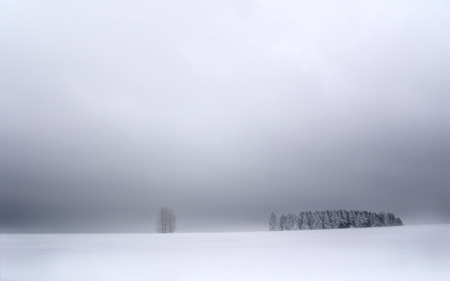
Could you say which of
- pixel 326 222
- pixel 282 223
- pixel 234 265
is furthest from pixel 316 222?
pixel 234 265

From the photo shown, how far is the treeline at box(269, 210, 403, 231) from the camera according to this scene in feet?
282

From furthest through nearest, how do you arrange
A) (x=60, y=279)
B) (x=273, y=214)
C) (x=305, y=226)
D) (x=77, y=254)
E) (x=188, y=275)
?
(x=273, y=214) → (x=305, y=226) → (x=77, y=254) → (x=188, y=275) → (x=60, y=279)

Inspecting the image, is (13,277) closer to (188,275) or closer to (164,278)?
(164,278)

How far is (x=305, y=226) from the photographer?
8506cm

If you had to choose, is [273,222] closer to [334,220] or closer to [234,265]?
[334,220]

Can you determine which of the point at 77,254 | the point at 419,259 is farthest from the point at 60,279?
the point at 419,259

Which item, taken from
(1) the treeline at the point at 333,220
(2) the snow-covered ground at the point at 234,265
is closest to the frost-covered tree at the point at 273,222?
(1) the treeline at the point at 333,220

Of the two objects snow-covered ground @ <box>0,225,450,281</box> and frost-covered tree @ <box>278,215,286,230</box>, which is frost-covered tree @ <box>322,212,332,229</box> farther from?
snow-covered ground @ <box>0,225,450,281</box>

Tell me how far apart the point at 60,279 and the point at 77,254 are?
7245mm

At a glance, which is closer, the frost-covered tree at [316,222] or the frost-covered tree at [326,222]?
the frost-covered tree at [316,222]

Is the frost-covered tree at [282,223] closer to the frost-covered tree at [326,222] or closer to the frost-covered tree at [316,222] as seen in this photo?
the frost-covered tree at [316,222]

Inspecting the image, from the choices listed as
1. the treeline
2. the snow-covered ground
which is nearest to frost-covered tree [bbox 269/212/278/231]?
the treeline

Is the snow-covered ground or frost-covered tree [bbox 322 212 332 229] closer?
the snow-covered ground

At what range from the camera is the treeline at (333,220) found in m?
85.9
